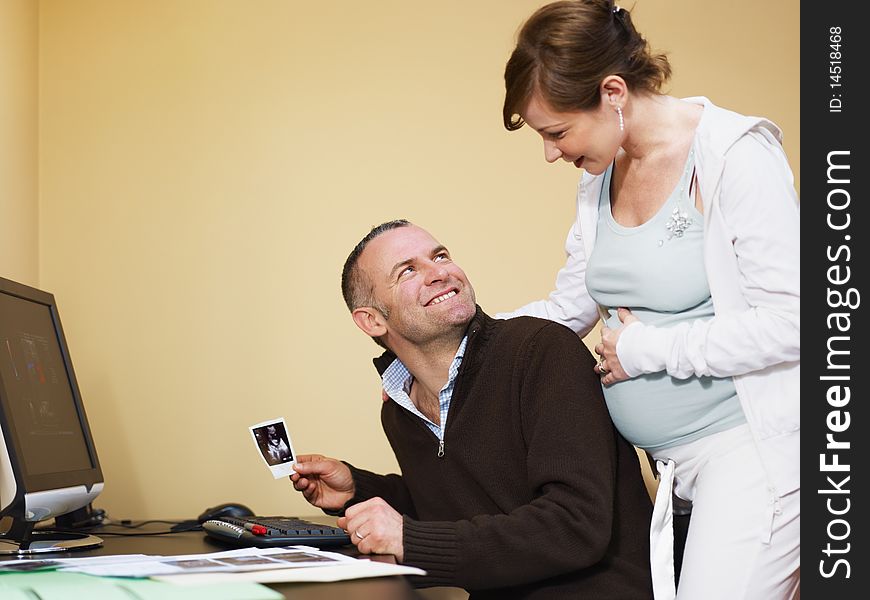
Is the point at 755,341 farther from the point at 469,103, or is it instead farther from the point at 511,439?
the point at 469,103

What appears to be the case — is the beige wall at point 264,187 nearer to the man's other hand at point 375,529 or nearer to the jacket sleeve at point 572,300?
the jacket sleeve at point 572,300

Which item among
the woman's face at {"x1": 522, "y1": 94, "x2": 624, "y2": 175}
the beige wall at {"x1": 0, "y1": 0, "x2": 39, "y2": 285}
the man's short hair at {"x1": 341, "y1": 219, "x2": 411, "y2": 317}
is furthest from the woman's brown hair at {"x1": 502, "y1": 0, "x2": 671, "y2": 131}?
the beige wall at {"x1": 0, "y1": 0, "x2": 39, "y2": 285}

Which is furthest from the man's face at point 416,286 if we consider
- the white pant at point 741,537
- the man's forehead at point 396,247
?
the white pant at point 741,537

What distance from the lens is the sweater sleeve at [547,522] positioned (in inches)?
60.9

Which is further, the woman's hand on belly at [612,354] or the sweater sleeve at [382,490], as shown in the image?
the sweater sleeve at [382,490]

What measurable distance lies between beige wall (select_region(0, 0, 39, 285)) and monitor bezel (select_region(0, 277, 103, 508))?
630 mm

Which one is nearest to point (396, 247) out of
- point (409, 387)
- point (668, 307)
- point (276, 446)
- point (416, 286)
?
point (416, 286)

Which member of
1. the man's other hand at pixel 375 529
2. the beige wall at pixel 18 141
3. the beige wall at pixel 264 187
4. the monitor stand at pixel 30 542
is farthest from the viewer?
the beige wall at pixel 264 187

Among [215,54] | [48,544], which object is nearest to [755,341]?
[48,544]

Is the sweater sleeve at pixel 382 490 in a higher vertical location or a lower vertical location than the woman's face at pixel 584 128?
lower

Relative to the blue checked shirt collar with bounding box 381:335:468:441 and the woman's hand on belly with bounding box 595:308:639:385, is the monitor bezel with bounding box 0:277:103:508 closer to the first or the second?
the blue checked shirt collar with bounding box 381:335:468:441

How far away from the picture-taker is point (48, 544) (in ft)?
5.71

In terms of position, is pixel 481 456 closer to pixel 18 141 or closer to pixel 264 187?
pixel 264 187

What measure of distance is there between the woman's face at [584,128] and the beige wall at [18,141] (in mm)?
1625
